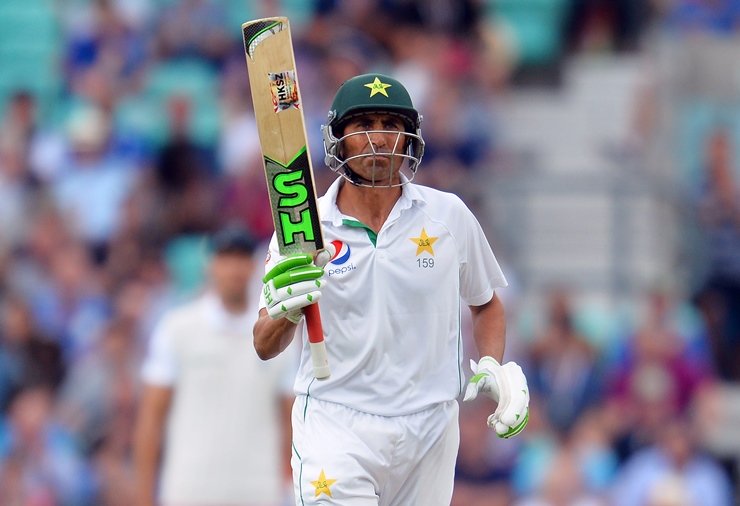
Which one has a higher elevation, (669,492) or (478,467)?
(478,467)

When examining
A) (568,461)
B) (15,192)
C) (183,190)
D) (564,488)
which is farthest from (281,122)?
(15,192)

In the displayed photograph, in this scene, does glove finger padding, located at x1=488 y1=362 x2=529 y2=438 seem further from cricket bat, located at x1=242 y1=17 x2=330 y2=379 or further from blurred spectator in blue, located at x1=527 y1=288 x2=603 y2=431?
blurred spectator in blue, located at x1=527 y1=288 x2=603 y2=431

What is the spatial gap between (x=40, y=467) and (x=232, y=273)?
321 centimetres

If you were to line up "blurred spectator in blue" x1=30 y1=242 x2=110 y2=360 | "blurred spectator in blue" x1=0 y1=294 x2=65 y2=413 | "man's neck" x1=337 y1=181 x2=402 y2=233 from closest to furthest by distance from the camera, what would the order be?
"man's neck" x1=337 y1=181 x2=402 y2=233 → "blurred spectator in blue" x1=0 y1=294 x2=65 y2=413 → "blurred spectator in blue" x1=30 y1=242 x2=110 y2=360

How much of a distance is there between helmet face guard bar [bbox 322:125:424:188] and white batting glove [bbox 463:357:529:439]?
2.22ft

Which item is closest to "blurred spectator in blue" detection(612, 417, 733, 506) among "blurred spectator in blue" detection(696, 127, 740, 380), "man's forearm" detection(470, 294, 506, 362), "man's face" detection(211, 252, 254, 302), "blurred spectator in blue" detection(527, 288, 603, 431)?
"blurred spectator in blue" detection(527, 288, 603, 431)

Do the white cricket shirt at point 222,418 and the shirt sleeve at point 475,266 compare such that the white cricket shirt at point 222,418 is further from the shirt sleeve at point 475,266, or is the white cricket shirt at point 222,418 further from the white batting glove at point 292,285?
the white batting glove at point 292,285

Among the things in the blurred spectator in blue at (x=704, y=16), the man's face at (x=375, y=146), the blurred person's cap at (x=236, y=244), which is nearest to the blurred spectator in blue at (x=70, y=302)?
the blurred person's cap at (x=236, y=244)

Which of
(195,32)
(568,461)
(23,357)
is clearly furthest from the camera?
(195,32)

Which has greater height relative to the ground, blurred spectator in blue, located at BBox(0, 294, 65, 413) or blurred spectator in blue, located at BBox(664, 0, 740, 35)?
blurred spectator in blue, located at BBox(664, 0, 740, 35)

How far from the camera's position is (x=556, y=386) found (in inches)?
395

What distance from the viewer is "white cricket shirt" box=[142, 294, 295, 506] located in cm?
736

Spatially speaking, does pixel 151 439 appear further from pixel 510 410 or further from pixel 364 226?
pixel 510 410

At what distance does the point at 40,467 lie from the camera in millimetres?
10016
